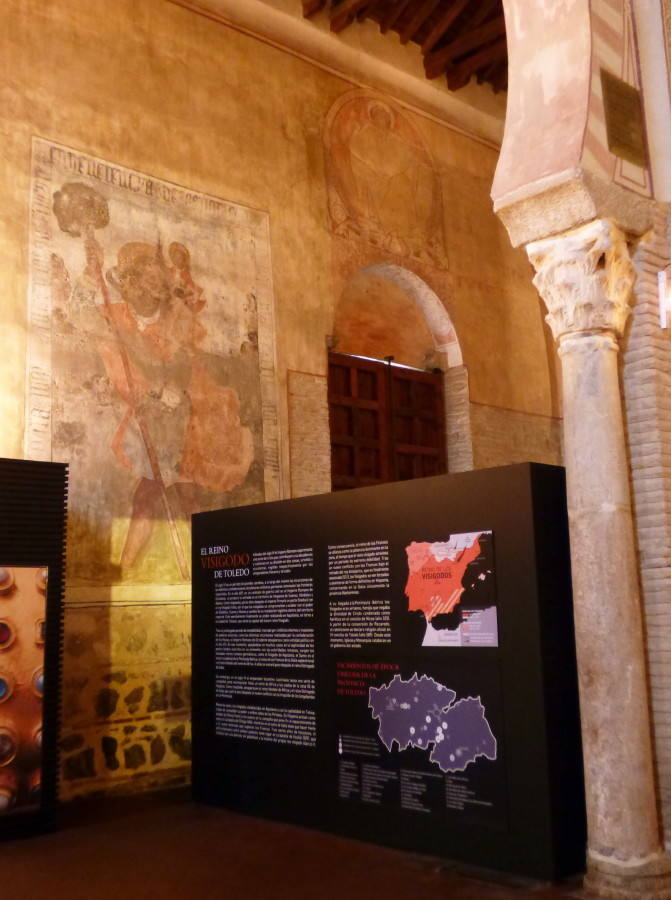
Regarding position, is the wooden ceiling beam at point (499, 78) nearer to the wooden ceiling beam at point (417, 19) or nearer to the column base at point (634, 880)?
the wooden ceiling beam at point (417, 19)

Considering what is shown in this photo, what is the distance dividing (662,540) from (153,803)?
4.53 meters

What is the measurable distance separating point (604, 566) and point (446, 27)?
27.9 ft

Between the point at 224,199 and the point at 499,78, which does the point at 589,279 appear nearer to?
the point at 224,199

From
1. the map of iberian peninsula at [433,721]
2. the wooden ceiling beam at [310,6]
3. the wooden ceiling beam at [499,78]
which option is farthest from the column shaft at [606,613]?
the wooden ceiling beam at [499,78]

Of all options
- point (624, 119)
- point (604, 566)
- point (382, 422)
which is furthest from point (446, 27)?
point (604, 566)

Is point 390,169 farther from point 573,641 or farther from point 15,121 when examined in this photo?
point 573,641

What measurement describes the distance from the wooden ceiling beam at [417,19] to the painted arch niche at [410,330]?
295cm

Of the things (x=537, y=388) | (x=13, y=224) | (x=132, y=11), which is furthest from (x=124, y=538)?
(x=537, y=388)

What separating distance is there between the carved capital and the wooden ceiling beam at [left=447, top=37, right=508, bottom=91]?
717 cm

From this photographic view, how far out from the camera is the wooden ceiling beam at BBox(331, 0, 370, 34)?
1045 cm

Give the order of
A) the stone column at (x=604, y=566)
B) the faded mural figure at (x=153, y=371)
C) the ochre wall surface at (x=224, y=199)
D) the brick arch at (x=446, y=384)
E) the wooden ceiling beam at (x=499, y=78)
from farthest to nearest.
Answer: the wooden ceiling beam at (x=499, y=78) → the brick arch at (x=446, y=384) → the faded mural figure at (x=153, y=371) → the ochre wall surface at (x=224, y=199) → the stone column at (x=604, y=566)

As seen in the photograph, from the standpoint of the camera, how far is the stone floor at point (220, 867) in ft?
16.8

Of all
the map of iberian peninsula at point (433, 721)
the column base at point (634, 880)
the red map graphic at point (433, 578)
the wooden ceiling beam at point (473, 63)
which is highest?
the wooden ceiling beam at point (473, 63)

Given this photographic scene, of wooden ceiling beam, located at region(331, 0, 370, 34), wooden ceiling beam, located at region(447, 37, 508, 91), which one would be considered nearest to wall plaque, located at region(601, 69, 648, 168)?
wooden ceiling beam, located at region(331, 0, 370, 34)
